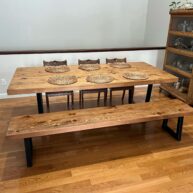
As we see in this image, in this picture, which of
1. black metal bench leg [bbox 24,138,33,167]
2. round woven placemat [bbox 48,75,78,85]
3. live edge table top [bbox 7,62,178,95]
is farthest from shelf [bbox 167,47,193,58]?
black metal bench leg [bbox 24,138,33,167]

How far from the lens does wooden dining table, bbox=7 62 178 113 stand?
2.16 metres

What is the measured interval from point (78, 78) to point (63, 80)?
0.22 m

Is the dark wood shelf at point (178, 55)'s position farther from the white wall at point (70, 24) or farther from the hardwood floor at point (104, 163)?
the white wall at point (70, 24)

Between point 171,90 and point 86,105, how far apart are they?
160 centimetres

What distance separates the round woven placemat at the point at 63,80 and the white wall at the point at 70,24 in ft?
8.87

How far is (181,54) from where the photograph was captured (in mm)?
3471

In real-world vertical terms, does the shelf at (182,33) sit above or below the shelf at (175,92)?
above

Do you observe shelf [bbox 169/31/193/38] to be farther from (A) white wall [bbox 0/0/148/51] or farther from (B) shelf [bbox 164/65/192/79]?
(A) white wall [bbox 0/0/148/51]

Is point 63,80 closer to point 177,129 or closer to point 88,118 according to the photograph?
point 88,118

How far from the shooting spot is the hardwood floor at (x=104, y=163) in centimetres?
181

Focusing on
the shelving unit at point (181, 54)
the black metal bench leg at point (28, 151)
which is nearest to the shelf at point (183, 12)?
the shelving unit at point (181, 54)

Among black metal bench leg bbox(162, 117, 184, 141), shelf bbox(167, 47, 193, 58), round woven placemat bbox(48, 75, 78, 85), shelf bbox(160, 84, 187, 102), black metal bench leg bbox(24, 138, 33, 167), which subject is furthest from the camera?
shelf bbox(160, 84, 187, 102)

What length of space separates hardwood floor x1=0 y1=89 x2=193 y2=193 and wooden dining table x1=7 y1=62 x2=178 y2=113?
26.1 inches

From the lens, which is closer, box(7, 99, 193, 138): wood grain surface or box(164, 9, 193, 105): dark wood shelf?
box(7, 99, 193, 138): wood grain surface
